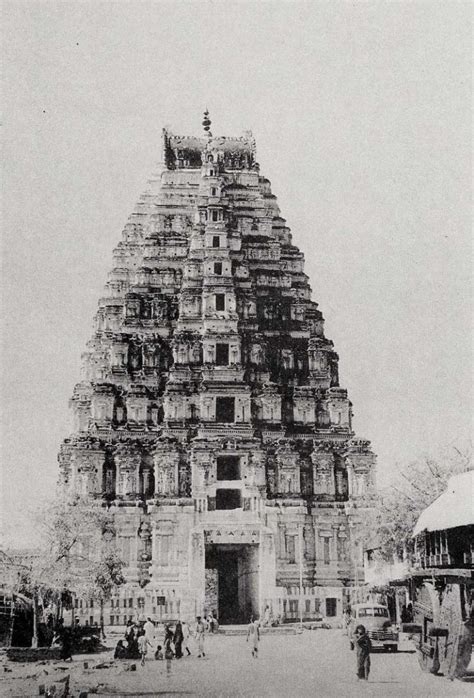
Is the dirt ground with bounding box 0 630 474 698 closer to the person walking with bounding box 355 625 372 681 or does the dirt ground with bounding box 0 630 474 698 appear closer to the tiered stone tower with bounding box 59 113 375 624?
the person walking with bounding box 355 625 372 681

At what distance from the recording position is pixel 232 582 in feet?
143

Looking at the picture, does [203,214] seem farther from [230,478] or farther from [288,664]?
[288,664]

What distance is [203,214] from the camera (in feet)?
Result: 164

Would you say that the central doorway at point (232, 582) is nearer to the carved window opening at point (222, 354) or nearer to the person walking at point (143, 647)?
the carved window opening at point (222, 354)

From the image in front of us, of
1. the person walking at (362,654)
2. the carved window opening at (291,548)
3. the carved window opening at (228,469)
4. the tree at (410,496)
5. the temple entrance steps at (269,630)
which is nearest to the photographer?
the person walking at (362,654)

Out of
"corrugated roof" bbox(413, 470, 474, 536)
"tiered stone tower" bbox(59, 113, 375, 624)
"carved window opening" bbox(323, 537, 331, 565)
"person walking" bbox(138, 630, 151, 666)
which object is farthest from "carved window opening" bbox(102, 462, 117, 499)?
"corrugated roof" bbox(413, 470, 474, 536)

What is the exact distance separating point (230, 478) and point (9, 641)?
2064cm

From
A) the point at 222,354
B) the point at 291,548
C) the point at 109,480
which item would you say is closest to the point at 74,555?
the point at 109,480

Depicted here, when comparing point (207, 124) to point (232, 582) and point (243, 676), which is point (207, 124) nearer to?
point (232, 582)

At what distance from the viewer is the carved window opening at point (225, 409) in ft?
149

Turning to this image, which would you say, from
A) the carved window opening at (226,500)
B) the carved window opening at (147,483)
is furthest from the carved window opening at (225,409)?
the carved window opening at (147,483)

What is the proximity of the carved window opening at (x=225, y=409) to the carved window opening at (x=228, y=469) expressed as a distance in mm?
2063

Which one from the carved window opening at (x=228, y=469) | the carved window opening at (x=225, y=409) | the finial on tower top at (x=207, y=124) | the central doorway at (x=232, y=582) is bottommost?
the central doorway at (x=232, y=582)

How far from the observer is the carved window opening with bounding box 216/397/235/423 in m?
45.4
